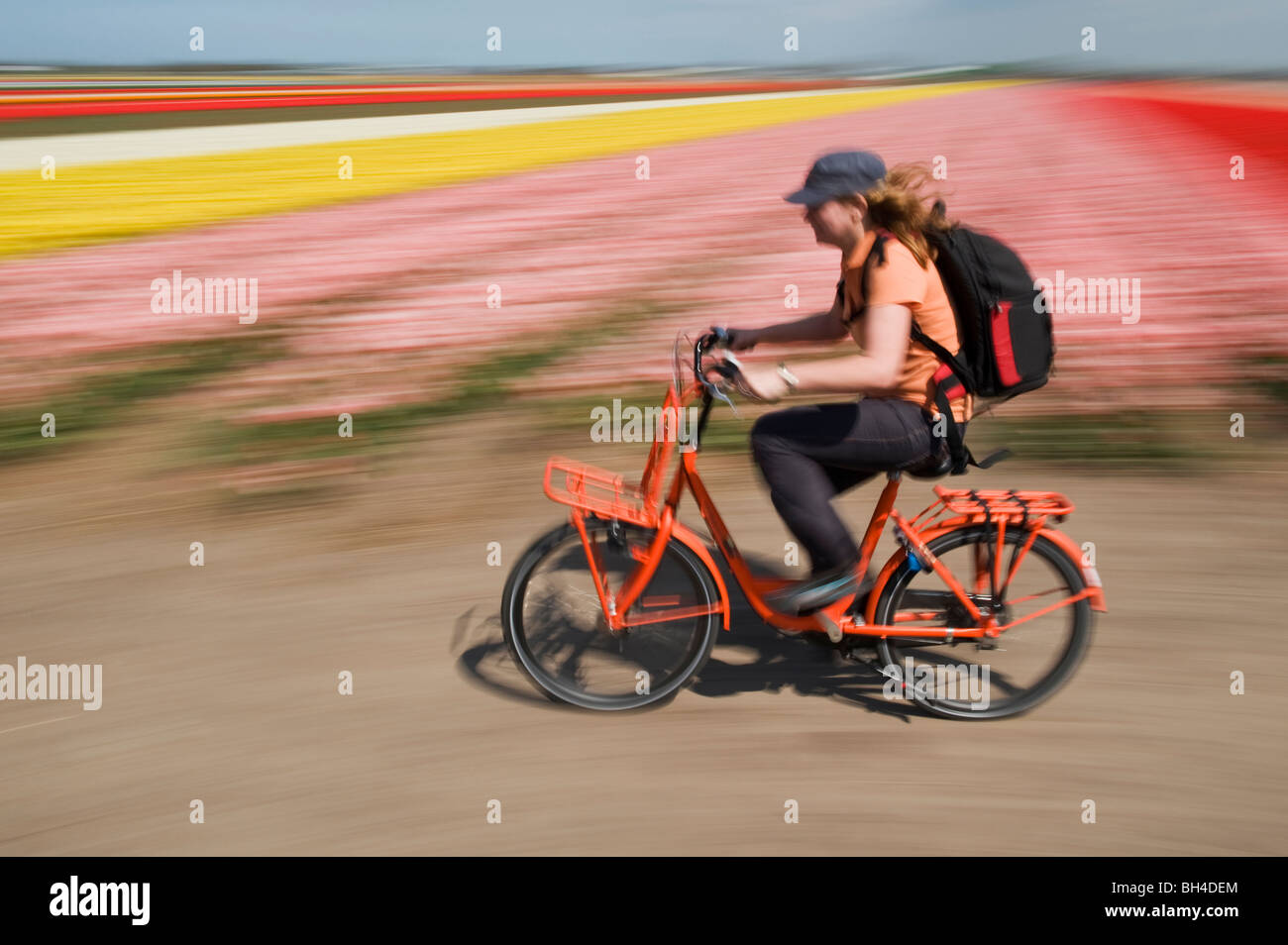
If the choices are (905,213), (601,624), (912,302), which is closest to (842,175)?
(905,213)

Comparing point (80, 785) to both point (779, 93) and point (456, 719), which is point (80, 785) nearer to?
point (456, 719)

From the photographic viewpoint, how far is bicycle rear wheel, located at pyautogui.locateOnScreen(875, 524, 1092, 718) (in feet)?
11.7

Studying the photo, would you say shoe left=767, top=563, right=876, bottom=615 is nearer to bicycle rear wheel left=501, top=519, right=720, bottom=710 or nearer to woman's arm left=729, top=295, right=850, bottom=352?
bicycle rear wheel left=501, top=519, right=720, bottom=710

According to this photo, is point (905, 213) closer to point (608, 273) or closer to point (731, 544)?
point (731, 544)

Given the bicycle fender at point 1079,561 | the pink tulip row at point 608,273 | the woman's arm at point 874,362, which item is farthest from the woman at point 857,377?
the pink tulip row at point 608,273

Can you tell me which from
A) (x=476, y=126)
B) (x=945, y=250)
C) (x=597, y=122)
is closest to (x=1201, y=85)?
(x=597, y=122)

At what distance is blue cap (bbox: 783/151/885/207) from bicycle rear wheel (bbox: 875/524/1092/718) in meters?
1.16

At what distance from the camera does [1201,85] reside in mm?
39344

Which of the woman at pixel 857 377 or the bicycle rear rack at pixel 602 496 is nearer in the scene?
the woman at pixel 857 377

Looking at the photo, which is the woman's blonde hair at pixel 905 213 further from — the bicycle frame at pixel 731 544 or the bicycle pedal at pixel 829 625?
the bicycle pedal at pixel 829 625

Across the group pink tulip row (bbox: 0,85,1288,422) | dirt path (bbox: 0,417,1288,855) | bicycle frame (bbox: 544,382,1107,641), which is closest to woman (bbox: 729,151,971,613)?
bicycle frame (bbox: 544,382,1107,641)

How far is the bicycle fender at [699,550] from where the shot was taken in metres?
3.59

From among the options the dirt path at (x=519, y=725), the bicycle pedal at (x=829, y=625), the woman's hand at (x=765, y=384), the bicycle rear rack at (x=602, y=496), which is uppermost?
the woman's hand at (x=765, y=384)

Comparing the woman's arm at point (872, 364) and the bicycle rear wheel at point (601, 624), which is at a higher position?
the woman's arm at point (872, 364)
